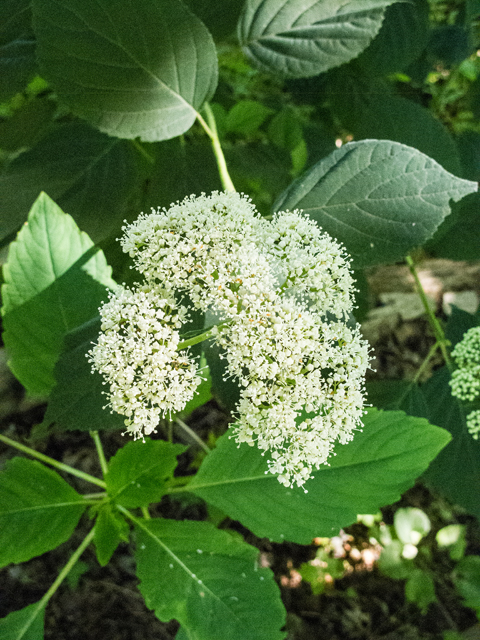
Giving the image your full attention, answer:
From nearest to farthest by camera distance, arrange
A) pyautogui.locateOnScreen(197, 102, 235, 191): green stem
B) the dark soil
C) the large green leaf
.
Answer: the large green leaf
pyautogui.locateOnScreen(197, 102, 235, 191): green stem
the dark soil

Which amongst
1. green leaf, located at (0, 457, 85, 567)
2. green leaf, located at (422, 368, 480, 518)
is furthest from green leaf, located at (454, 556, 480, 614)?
green leaf, located at (0, 457, 85, 567)

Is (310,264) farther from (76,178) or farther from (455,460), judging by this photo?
(455,460)

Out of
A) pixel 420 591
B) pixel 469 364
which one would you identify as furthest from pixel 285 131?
pixel 420 591

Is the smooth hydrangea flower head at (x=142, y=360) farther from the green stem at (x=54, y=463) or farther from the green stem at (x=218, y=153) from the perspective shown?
the green stem at (x=54, y=463)

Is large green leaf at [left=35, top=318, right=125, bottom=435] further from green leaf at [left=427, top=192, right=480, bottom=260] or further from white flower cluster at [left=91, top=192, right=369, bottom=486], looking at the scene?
green leaf at [left=427, top=192, right=480, bottom=260]

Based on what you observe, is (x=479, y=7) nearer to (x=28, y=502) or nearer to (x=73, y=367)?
(x=73, y=367)

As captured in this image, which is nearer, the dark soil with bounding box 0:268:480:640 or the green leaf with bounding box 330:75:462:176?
the green leaf with bounding box 330:75:462:176
